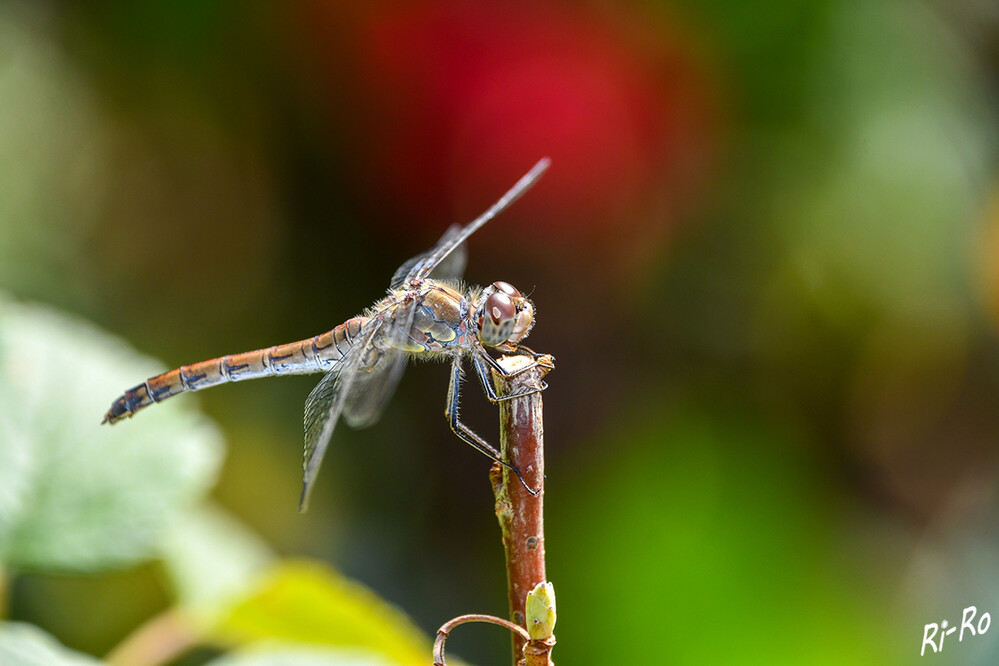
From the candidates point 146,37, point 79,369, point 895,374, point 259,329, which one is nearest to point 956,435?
point 895,374

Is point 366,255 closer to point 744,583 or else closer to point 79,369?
point 79,369

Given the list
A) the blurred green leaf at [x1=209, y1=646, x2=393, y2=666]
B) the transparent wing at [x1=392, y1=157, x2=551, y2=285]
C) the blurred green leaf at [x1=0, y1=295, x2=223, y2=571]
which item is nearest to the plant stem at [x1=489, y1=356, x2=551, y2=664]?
the blurred green leaf at [x1=209, y1=646, x2=393, y2=666]

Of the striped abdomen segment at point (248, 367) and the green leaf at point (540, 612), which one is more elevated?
the striped abdomen segment at point (248, 367)

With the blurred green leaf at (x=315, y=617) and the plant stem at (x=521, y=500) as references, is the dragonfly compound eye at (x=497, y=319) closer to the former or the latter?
the plant stem at (x=521, y=500)

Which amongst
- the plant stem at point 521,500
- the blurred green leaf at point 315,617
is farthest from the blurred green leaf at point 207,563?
the plant stem at point 521,500

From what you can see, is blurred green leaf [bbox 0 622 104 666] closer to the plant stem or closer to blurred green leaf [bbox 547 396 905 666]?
the plant stem

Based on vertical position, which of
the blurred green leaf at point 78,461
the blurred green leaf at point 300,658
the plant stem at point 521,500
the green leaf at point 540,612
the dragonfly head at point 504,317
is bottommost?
the blurred green leaf at point 300,658

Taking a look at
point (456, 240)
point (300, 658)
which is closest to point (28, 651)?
point (300, 658)
